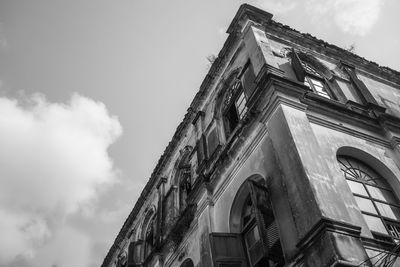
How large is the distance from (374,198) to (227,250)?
3.14 metres

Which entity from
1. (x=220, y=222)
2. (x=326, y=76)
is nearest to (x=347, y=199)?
(x=220, y=222)

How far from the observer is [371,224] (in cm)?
719

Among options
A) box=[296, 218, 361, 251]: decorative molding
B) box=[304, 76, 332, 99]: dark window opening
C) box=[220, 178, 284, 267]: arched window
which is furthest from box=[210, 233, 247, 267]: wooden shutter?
box=[304, 76, 332, 99]: dark window opening

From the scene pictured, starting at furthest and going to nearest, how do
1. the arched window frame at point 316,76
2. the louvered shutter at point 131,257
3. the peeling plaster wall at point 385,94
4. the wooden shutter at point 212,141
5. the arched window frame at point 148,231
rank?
1. the arched window frame at point 148,231
2. the louvered shutter at point 131,257
3. the peeling plaster wall at point 385,94
4. the wooden shutter at point 212,141
5. the arched window frame at point 316,76

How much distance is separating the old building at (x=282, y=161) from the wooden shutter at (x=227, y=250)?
0.07ft

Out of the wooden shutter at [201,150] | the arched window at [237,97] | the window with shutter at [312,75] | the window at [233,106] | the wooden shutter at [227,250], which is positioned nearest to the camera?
the wooden shutter at [227,250]

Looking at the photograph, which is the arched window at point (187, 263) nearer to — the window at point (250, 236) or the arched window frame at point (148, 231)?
the window at point (250, 236)

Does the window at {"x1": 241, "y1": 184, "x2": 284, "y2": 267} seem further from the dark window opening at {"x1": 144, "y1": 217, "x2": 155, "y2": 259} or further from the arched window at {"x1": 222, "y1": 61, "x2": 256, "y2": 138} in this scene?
the dark window opening at {"x1": 144, "y1": 217, "x2": 155, "y2": 259}

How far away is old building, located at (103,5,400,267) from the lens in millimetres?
6418

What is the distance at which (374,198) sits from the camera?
791cm

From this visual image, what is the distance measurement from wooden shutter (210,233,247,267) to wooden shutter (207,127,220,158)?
319cm

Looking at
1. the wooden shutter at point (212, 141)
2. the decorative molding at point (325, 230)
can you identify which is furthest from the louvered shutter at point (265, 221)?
the wooden shutter at point (212, 141)

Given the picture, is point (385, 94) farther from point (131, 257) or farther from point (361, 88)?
point (131, 257)

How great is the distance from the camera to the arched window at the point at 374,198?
726 centimetres
